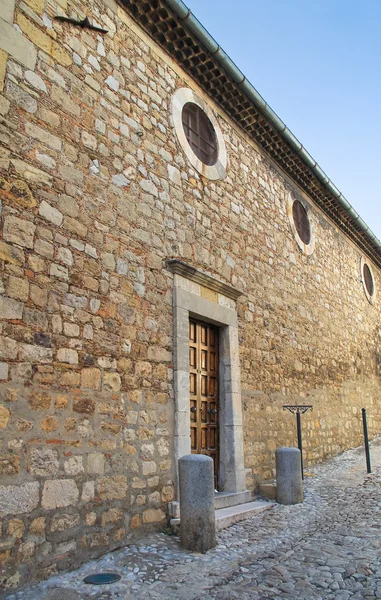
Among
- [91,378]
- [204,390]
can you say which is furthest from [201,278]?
[91,378]

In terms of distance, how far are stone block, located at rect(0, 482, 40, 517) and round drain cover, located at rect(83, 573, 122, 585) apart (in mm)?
605

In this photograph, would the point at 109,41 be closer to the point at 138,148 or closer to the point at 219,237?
the point at 138,148

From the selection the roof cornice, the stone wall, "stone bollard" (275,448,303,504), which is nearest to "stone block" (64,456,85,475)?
the stone wall

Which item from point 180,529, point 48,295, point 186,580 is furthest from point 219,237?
point 186,580

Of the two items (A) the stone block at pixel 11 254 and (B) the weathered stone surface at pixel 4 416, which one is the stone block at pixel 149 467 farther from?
(A) the stone block at pixel 11 254

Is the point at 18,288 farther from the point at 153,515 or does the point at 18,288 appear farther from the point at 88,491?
the point at 153,515

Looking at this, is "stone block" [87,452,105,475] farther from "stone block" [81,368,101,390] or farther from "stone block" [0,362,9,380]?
"stone block" [0,362,9,380]

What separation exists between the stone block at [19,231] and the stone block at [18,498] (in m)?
1.67

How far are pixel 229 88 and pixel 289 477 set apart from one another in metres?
5.15

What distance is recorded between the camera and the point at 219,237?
19.3 feet

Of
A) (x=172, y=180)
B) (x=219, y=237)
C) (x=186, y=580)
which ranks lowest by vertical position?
(x=186, y=580)

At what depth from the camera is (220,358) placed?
569 cm

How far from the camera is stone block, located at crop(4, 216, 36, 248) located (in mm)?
3316

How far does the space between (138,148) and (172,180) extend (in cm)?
59
